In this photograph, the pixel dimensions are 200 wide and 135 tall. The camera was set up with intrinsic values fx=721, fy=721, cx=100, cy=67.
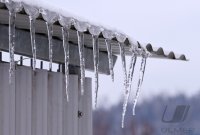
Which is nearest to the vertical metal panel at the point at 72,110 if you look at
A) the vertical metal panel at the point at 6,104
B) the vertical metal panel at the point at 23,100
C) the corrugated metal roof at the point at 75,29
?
the corrugated metal roof at the point at 75,29

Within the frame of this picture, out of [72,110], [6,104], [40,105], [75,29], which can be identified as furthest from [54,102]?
[75,29]

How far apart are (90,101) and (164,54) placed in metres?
1.21

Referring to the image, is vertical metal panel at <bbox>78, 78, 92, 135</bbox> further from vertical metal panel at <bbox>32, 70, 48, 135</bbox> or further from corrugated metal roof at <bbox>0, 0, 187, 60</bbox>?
vertical metal panel at <bbox>32, 70, 48, 135</bbox>

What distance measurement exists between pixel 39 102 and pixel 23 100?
0.35m

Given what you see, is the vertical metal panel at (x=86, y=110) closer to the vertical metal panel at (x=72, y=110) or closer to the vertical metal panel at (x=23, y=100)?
the vertical metal panel at (x=72, y=110)

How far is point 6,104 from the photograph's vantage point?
6602mm

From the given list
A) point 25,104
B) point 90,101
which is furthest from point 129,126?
point 25,104

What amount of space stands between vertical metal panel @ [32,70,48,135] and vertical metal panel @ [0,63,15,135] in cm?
45

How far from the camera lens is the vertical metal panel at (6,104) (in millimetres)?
6566

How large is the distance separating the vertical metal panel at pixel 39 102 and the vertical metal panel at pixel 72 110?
54cm

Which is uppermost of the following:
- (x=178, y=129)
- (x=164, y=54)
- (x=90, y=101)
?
(x=164, y=54)

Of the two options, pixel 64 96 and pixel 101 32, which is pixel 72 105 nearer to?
pixel 64 96

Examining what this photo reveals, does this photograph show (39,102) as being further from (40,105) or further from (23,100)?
(23,100)

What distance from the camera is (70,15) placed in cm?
616
